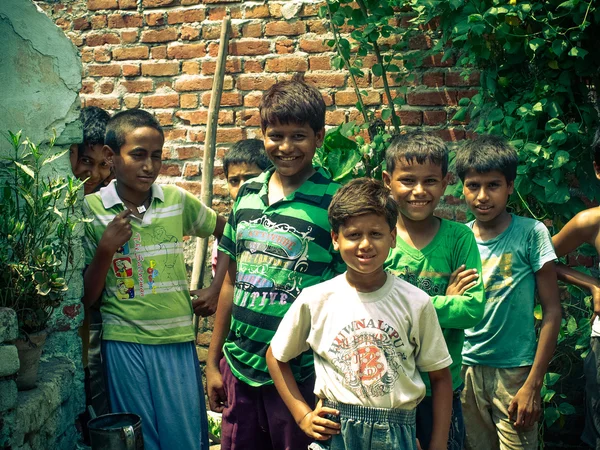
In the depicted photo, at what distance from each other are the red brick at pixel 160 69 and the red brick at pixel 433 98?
1448 mm

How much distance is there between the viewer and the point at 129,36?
15.3 feet

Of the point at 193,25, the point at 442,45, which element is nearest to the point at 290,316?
the point at 442,45

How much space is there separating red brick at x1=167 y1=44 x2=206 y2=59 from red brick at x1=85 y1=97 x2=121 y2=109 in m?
0.44

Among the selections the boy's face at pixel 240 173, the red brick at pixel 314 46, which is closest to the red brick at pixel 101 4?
the red brick at pixel 314 46

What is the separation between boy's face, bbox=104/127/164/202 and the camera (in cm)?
297

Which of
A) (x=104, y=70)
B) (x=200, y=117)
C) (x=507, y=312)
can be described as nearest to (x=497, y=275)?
(x=507, y=312)

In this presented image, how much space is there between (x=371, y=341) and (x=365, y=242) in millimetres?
295

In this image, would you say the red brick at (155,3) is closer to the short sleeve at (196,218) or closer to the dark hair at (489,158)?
the short sleeve at (196,218)

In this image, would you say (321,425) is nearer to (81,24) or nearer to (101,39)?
(101,39)

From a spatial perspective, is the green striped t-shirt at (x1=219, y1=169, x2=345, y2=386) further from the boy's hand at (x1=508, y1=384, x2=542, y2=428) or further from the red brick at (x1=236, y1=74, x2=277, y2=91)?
the red brick at (x1=236, y1=74, x2=277, y2=91)

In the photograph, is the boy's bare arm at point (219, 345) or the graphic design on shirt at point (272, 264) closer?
the graphic design on shirt at point (272, 264)

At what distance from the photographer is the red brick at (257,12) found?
4.42 meters

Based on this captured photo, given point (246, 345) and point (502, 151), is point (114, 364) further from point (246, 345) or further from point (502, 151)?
point (502, 151)

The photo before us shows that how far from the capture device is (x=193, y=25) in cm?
456
